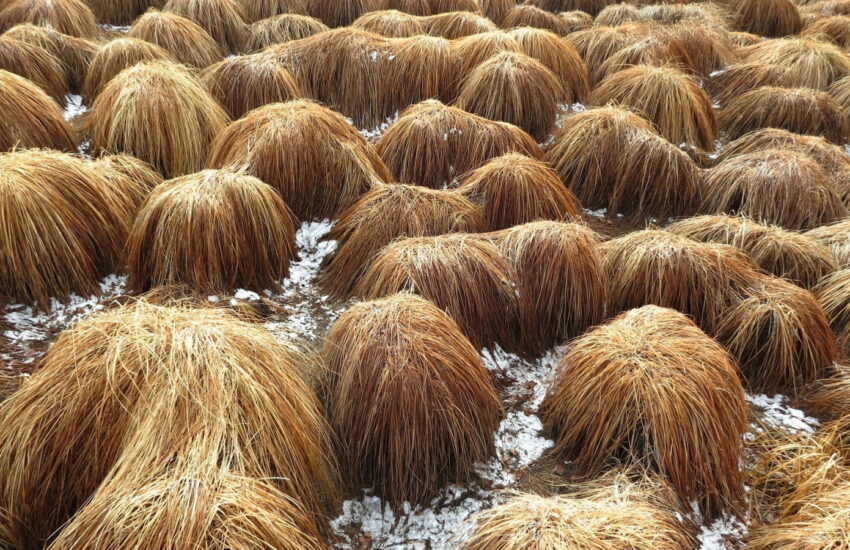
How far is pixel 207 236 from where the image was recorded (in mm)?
3984

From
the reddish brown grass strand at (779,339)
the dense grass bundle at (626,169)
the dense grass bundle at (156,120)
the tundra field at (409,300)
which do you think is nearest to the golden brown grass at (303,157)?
the tundra field at (409,300)

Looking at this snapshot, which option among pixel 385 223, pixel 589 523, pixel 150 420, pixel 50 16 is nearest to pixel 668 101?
pixel 385 223

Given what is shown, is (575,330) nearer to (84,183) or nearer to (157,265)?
(157,265)

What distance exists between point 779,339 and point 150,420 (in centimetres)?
346

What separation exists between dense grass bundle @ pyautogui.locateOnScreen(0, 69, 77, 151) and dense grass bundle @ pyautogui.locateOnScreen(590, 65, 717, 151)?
467 cm

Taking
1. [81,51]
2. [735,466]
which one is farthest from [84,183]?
[735,466]

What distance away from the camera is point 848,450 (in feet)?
11.1

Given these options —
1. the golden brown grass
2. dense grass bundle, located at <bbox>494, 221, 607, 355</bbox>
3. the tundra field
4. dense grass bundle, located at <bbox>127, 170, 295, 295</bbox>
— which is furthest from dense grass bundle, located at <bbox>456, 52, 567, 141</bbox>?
dense grass bundle, located at <bbox>127, 170, 295, 295</bbox>

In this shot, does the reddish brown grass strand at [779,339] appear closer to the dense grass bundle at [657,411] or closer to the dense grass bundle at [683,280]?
the dense grass bundle at [683,280]

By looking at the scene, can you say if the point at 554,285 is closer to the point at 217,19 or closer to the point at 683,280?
the point at 683,280

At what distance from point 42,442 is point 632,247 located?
11.7ft

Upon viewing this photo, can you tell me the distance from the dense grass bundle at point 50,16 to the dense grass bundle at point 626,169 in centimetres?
520

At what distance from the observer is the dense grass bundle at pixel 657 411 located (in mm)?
3131

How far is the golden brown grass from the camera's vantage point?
486 centimetres
